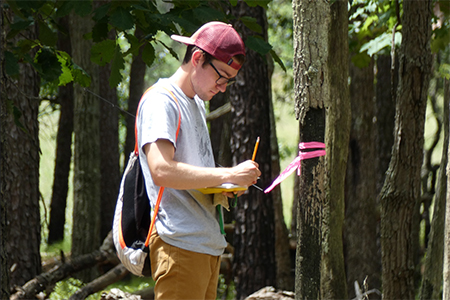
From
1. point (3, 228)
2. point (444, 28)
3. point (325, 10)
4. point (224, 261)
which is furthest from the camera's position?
point (224, 261)

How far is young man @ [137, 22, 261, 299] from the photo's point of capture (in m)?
2.10

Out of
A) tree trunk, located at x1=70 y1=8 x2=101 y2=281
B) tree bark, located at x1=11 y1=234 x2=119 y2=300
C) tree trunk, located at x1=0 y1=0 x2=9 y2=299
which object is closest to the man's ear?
tree trunk, located at x1=0 y1=0 x2=9 y2=299

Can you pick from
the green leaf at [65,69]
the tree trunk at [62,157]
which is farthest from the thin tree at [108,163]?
the green leaf at [65,69]

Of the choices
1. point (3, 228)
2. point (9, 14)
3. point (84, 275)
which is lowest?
point (84, 275)

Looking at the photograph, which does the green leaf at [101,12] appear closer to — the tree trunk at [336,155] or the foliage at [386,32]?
the tree trunk at [336,155]

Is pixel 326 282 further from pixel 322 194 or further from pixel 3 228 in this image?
pixel 3 228

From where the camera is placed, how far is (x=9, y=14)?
4.25 m

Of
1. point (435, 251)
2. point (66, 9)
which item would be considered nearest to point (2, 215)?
point (66, 9)

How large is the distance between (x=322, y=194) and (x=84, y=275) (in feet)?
17.8

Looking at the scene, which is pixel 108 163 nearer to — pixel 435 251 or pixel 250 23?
pixel 435 251

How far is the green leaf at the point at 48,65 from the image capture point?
3299 mm

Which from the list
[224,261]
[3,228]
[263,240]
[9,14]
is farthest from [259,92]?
[3,228]

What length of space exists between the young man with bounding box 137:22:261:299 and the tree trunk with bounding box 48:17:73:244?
23.1 feet

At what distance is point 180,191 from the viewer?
2.23 m
